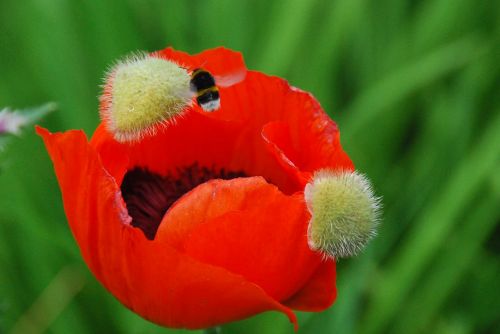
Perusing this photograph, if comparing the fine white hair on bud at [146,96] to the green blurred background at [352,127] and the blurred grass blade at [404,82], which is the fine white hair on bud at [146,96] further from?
the blurred grass blade at [404,82]

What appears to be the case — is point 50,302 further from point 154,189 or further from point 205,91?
point 205,91

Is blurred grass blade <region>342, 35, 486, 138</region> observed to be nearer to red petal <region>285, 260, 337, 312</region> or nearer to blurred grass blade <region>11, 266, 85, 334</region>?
blurred grass blade <region>11, 266, 85, 334</region>

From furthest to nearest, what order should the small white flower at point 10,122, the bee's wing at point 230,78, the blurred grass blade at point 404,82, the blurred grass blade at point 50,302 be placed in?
the blurred grass blade at point 404,82 < the blurred grass blade at point 50,302 < the bee's wing at point 230,78 < the small white flower at point 10,122

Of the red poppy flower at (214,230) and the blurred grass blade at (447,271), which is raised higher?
the red poppy flower at (214,230)

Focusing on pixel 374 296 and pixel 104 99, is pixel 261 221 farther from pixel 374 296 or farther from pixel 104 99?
pixel 374 296

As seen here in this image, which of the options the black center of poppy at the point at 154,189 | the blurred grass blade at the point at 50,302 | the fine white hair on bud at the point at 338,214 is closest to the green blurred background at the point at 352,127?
the blurred grass blade at the point at 50,302

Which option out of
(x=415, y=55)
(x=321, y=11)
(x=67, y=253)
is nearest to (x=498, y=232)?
(x=415, y=55)
